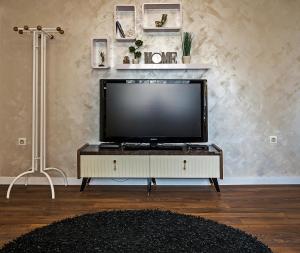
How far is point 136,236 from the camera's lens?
7.45ft

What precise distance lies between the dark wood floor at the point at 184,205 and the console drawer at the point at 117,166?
0.24 metres

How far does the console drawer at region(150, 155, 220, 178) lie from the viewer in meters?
3.46

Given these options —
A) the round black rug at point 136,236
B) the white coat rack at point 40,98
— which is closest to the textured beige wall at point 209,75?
the white coat rack at point 40,98

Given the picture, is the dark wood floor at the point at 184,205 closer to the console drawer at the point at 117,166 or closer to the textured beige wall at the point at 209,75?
the console drawer at the point at 117,166

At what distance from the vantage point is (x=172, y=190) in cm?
364

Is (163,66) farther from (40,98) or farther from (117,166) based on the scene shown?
(40,98)

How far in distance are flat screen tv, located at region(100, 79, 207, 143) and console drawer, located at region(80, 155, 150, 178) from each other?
29 centimetres

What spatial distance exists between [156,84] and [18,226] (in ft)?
6.86

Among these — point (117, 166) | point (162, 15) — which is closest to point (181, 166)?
point (117, 166)

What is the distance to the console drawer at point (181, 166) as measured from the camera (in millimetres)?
3457

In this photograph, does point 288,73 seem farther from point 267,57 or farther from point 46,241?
point 46,241

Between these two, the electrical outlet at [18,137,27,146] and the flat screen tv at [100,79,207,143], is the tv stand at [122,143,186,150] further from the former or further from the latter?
the electrical outlet at [18,137,27,146]

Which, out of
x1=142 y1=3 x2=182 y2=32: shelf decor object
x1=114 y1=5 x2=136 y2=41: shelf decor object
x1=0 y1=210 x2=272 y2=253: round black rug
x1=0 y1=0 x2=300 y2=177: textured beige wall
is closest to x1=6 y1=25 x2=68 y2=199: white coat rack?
x1=0 y1=0 x2=300 y2=177: textured beige wall

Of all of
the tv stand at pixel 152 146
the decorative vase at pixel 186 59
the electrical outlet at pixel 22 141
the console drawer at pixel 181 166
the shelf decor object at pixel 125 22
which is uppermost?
the shelf decor object at pixel 125 22
